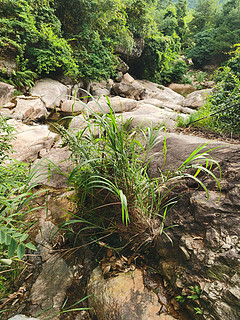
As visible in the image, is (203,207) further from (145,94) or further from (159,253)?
(145,94)

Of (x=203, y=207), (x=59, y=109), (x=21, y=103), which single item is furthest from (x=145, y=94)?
(x=203, y=207)

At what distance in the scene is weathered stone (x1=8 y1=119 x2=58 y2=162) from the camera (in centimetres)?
293

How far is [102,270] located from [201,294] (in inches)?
24.0

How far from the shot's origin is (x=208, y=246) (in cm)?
91

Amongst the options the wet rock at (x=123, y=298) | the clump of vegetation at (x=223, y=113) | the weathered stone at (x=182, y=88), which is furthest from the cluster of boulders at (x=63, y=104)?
the weathered stone at (x=182, y=88)

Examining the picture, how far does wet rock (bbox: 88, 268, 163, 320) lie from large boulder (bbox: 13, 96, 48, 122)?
4.21 metres

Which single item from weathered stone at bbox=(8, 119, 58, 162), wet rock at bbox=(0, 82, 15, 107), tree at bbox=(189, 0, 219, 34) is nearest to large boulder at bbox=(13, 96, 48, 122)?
wet rock at bbox=(0, 82, 15, 107)

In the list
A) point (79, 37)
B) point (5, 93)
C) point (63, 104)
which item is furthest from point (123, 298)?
point (79, 37)

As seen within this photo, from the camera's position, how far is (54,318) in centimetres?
89

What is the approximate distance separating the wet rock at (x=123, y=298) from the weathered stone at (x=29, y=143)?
2520 mm

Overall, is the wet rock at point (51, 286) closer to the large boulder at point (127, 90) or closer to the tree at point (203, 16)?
the large boulder at point (127, 90)

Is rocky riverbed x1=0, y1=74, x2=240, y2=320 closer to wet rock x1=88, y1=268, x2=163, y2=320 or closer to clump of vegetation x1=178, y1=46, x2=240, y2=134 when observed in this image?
wet rock x1=88, y1=268, x2=163, y2=320

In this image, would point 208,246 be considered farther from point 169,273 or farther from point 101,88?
point 101,88

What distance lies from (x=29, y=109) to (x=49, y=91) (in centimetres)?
166
